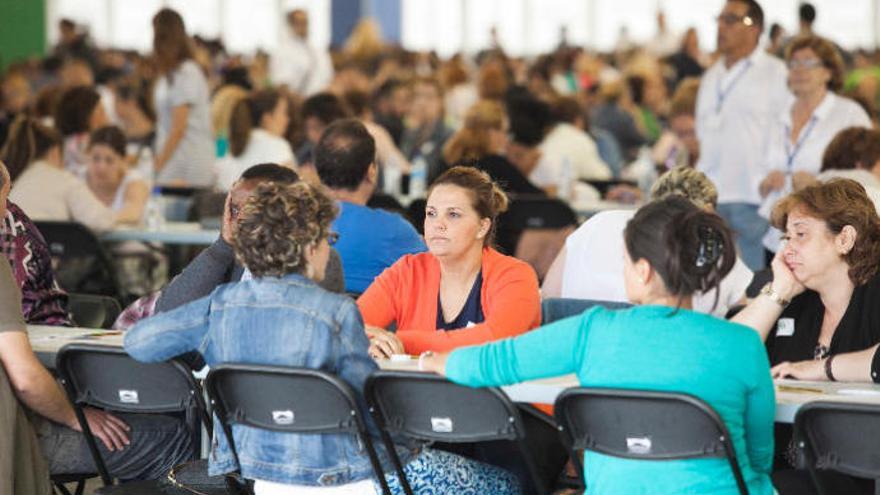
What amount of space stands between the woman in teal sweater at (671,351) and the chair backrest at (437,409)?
176 mm

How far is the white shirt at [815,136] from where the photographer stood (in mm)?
7227

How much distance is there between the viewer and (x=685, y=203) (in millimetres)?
3250

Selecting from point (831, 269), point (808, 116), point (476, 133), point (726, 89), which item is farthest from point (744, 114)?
point (831, 269)

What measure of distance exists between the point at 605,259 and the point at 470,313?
0.73m

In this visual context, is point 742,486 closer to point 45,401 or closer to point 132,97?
point 45,401

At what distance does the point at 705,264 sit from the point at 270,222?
3.16ft

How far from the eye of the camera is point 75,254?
23.5ft

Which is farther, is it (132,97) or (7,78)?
(7,78)

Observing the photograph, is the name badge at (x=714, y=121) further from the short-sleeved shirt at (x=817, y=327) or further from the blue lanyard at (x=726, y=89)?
the short-sleeved shirt at (x=817, y=327)

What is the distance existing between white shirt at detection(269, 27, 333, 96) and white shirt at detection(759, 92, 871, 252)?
6.66 meters

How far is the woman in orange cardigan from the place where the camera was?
426 cm

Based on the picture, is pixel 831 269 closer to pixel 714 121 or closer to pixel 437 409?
pixel 437 409

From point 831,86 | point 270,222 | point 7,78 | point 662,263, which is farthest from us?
point 7,78

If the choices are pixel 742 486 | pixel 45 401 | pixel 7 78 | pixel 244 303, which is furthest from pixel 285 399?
pixel 7 78
